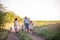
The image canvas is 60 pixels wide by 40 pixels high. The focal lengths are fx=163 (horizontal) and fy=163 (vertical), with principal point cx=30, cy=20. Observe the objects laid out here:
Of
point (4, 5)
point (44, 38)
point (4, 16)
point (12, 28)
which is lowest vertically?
point (44, 38)

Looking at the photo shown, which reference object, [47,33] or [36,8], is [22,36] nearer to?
[47,33]

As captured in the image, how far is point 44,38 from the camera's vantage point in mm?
2951

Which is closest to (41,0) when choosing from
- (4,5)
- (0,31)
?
(4,5)

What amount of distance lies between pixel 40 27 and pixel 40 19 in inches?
6.5

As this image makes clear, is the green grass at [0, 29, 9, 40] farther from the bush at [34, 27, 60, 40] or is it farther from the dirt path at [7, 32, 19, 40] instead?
the bush at [34, 27, 60, 40]

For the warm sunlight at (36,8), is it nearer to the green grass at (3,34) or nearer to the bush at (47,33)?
the bush at (47,33)

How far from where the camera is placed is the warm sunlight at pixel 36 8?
10.0 ft

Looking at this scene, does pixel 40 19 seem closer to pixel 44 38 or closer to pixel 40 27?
pixel 40 27

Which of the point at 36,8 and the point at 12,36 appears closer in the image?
the point at 12,36

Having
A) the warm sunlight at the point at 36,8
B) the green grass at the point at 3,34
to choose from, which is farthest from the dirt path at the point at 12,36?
the warm sunlight at the point at 36,8

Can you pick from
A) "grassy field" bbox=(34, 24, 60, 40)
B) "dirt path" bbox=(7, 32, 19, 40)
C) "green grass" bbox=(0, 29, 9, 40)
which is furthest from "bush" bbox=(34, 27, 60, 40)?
"green grass" bbox=(0, 29, 9, 40)

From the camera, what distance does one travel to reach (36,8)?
10.2 ft

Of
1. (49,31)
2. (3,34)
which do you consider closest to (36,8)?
(49,31)

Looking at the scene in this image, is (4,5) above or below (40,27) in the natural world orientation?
above
